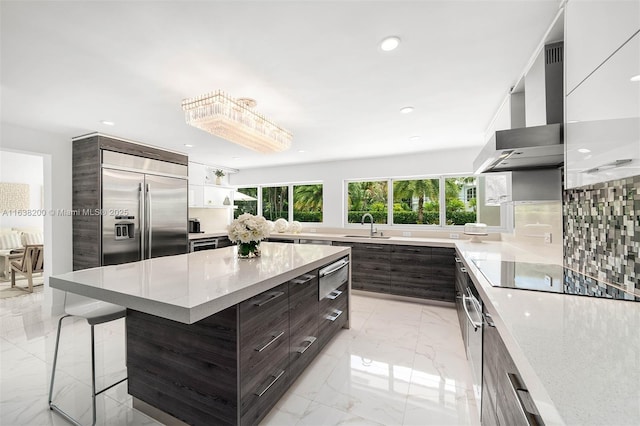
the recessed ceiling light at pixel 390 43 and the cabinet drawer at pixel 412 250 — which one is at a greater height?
the recessed ceiling light at pixel 390 43

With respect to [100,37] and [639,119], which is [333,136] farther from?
[639,119]

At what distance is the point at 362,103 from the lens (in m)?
2.57

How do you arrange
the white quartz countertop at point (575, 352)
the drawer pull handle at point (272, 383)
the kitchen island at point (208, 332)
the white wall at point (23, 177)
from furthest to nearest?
1. the white wall at point (23, 177)
2. the drawer pull handle at point (272, 383)
3. the kitchen island at point (208, 332)
4. the white quartz countertop at point (575, 352)

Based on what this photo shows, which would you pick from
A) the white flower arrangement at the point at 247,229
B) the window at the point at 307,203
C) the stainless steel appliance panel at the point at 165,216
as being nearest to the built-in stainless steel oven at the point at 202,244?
the stainless steel appliance panel at the point at 165,216

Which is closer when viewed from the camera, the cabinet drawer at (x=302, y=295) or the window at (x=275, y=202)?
the cabinet drawer at (x=302, y=295)

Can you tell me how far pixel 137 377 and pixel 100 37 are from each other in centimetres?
207

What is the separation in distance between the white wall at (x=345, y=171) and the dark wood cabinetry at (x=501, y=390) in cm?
348

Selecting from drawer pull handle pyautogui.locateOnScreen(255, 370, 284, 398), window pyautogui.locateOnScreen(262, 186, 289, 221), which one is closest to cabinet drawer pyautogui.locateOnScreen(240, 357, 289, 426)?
drawer pull handle pyautogui.locateOnScreen(255, 370, 284, 398)

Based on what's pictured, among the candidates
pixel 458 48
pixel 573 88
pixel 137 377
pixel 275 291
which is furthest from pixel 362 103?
pixel 137 377

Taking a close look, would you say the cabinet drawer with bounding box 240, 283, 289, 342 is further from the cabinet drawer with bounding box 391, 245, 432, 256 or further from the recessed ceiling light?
the cabinet drawer with bounding box 391, 245, 432, 256

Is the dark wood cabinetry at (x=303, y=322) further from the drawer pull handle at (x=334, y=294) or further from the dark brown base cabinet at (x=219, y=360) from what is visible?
the drawer pull handle at (x=334, y=294)

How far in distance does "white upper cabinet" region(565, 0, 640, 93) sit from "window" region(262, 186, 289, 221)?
505 centimetres

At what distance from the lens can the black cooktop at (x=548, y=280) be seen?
132cm

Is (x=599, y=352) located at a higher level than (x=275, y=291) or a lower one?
higher
